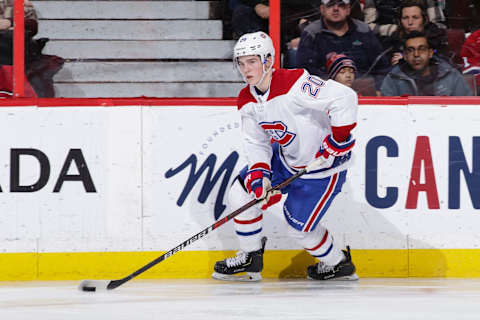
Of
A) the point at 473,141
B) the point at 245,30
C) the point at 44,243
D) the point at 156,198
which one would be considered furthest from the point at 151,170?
the point at 473,141

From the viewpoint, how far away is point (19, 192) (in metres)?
3.97

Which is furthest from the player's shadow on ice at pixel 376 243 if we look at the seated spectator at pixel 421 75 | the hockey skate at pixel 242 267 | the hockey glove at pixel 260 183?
the seated spectator at pixel 421 75

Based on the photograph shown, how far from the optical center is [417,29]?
14.3 ft

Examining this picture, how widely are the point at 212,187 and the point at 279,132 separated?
567mm

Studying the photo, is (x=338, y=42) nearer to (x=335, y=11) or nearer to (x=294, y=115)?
(x=335, y=11)

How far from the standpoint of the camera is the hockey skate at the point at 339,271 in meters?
3.88

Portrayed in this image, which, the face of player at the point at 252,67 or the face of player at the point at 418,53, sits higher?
the face of player at the point at 418,53

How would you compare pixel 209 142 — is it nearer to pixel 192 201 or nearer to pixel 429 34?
pixel 192 201

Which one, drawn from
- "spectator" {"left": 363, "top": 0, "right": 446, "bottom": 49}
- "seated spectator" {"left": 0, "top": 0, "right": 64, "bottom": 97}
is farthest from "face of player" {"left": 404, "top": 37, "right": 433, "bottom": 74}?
"seated spectator" {"left": 0, "top": 0, "right": 64, "bottom": 97}

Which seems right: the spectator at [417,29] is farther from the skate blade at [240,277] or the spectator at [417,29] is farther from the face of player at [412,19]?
the skate blade at [240,277]

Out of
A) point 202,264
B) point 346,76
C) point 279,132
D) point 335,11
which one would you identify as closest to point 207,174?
point 202,264

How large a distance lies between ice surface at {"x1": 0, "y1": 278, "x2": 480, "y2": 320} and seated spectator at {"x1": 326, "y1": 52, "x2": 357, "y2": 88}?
1.04 meters

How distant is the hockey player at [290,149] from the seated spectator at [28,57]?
1.10 m

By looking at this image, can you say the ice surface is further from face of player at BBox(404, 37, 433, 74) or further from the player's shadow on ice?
face of player at BBox(404, 37, 433, 74)
